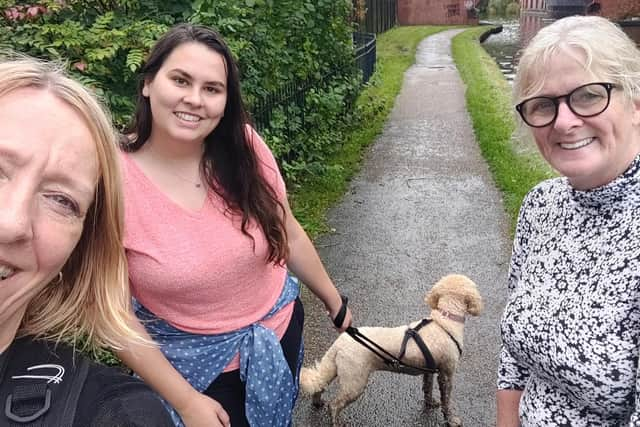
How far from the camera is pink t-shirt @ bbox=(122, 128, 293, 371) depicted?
187cm

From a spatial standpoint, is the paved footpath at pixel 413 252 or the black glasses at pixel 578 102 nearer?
the black glasses at pixel 578 102

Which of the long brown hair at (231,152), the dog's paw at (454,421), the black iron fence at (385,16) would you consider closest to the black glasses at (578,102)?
the long brown hair at (231,152)

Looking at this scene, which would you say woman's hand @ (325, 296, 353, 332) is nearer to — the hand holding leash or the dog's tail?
the hand holding leash

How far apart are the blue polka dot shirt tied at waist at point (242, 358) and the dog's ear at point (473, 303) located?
4.36 feet

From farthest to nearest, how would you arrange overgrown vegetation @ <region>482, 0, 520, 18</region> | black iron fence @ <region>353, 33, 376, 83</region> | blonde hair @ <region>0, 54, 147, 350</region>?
overgrown vegetation @ <region>482, 0, 520, 18</region> → black iron fence @ <region>353, 33, 376, 83</region> → blonde hair @ <region>0, 54, 147, 350</region>

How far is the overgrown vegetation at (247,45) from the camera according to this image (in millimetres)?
3775

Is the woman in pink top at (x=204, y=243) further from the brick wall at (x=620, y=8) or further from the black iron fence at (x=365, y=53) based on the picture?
the brick wall at (x=620, y=8)

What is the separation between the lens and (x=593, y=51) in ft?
4.89

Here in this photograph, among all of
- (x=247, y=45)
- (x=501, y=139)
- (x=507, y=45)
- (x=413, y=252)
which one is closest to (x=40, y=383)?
(x=247, y=45)

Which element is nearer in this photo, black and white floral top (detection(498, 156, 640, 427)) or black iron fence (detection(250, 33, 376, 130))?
black and white floral top (detection(498, 156, 640, 427))

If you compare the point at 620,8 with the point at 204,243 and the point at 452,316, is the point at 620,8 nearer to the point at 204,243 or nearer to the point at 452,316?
the point at 452,316

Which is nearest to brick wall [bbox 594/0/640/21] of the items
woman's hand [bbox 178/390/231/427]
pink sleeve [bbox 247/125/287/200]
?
pink sleeve [bbox 247/125/287/200]

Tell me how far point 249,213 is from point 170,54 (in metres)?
0.62

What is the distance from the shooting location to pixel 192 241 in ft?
6.25
